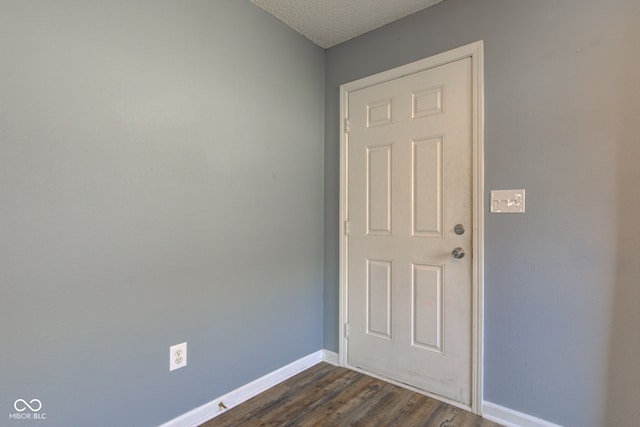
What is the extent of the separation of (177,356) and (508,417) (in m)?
1.75

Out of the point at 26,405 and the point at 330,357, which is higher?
the point at 26,405

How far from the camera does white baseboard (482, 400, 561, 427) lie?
1.62 m

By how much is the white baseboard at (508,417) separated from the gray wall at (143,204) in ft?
3.96

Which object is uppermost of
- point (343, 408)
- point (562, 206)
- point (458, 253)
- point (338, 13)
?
point (338, 13)

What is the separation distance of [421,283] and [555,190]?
876 mm

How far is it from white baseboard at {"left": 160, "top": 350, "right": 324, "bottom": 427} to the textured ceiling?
2.33 metres

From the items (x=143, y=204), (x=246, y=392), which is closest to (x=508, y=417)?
(x=246, y=392)

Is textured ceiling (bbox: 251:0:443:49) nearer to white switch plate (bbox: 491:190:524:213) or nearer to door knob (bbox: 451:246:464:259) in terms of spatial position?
white switch plate (bbox: 491:190:524:213)

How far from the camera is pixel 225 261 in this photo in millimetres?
1829

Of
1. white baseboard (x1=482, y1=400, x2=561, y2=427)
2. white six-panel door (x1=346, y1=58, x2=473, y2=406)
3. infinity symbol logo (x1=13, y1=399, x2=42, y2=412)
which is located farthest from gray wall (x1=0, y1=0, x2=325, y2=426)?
white baseboard (x1=482, y1=400, x2=561, y2=427)

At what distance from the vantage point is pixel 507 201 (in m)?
1.71

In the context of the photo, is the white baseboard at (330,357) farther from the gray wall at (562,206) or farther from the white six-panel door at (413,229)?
the gray wall at (562,206)

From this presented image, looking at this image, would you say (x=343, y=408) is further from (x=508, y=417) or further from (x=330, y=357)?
(x=508, y=417)

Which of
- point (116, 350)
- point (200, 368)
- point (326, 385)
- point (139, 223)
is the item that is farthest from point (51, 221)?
point (326, 385)
